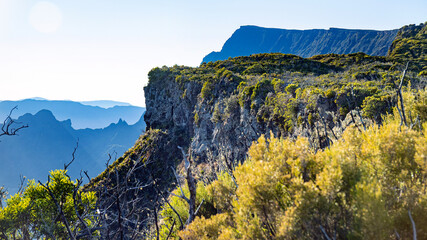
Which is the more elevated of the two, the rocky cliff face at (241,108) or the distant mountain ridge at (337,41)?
the distant mountain ridge at (337,41)

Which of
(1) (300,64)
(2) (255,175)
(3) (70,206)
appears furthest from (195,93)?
(2) (255,175)

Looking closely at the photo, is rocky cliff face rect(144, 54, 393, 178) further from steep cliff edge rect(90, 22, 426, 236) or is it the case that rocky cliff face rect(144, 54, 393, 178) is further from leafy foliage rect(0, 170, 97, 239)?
leafy foliage rect(0, 170, 97, 239)

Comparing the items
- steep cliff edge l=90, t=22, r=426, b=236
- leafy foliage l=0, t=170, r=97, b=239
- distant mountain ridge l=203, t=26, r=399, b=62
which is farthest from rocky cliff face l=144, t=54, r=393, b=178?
distant mountain ridge l=203, t=26, r=399, b=62

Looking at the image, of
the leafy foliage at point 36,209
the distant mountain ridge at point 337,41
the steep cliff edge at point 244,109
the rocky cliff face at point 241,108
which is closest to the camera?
the leafy foliage at point 36,209

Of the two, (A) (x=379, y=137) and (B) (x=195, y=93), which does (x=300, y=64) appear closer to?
(B) (x=195, y=93)

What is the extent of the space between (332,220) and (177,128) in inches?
1382

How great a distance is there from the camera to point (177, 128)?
37.7m

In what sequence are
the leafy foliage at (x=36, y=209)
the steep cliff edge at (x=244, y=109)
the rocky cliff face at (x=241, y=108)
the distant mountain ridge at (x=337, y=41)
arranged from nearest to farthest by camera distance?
1. the leafy foliage at (x=36, y=209)
2. the steep cliff edge at (x=244, y=109)
3. the rocky cliff face at (x=241, y=108)
4. the distant mountain ridge at (x=337, y=41)

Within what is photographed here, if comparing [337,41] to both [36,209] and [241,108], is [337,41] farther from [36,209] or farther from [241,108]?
[36,209]

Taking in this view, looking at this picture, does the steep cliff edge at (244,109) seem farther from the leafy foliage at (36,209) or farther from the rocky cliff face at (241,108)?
the leafy foliage at (36,209)

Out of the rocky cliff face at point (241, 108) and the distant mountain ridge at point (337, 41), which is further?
the distant mountain ridge at point (337, 41)

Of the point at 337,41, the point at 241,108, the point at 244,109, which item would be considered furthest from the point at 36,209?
the point at 337,41

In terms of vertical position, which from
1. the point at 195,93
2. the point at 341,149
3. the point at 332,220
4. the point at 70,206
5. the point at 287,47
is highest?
the point at 287,47

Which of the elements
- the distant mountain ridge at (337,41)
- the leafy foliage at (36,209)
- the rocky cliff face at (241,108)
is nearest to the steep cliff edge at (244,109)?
the rocky cliff face at (241,108)
